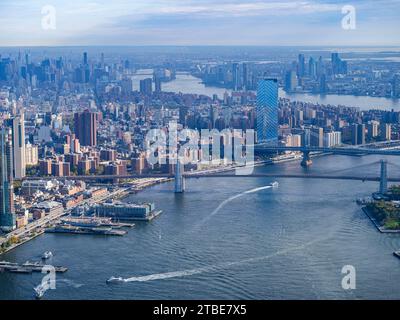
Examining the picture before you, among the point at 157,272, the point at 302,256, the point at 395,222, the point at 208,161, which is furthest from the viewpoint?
the point at 208,161

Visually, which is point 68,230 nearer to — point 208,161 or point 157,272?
point 157,272

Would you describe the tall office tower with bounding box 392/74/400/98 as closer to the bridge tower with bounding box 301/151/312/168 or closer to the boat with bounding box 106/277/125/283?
the bridge tower with bounding box 301/151/312/168

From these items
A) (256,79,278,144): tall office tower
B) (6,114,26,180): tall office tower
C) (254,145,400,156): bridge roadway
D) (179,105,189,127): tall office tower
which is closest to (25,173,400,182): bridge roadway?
(6,114,26,180): tall office tower

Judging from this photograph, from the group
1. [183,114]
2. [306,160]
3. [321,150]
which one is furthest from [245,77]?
[306,160]

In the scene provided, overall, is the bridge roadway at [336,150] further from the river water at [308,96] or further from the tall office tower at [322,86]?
the tall office tower at [322,86]

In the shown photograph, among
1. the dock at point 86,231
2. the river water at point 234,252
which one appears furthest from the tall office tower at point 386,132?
the dock at point 86,231
